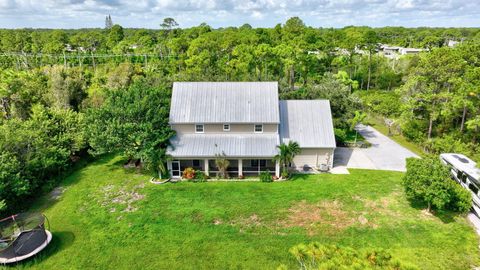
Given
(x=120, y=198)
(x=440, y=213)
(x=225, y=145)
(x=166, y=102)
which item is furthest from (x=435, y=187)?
(x=166, y=102)

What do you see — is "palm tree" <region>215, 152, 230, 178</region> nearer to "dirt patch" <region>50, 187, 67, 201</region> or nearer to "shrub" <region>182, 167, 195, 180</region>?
"shrub" <region>182, 167, 195, 180</region>

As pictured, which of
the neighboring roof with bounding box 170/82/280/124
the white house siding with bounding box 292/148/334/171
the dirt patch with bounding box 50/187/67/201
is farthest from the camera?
the white house siding with bounding box 292/148/334/171

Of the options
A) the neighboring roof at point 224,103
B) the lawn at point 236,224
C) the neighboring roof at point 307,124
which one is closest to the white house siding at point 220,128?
the neighboring roof at point 224,103

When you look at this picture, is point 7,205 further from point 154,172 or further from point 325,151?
point 325,151

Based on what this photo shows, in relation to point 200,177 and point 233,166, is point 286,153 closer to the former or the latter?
point 233,166

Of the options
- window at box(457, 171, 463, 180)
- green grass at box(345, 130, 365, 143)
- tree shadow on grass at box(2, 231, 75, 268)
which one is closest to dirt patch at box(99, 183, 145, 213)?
tree shadow on grass at box(2, 231, 75, 268)

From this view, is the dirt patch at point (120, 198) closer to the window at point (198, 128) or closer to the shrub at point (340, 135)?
the window at point (198, 128)

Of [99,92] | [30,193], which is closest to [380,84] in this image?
[99,92]

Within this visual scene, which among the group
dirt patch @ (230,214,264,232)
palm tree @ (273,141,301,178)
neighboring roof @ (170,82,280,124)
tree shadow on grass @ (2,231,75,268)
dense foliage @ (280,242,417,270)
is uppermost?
neighboring roof @ (170,82,280,124)
